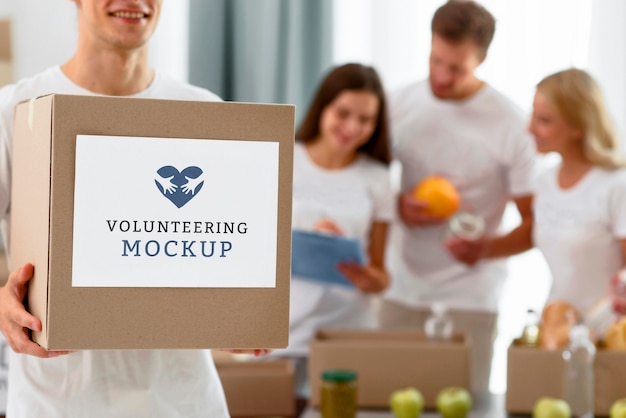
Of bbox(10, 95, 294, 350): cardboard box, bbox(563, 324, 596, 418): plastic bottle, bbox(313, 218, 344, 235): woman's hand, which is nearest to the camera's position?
bbox(10, 95, 294, 350): cardboard box

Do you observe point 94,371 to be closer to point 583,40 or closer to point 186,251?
point 186,251

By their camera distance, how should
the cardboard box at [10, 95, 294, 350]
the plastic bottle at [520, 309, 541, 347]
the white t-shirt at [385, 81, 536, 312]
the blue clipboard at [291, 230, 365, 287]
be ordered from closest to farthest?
the cardboard box at [10, 95, 294, 350], the plastic bottle at [520, 309, 541, 347], the blue clipboard at [291, 230, 365, 287], the white t-shirt at [385, 81, 536, 312]

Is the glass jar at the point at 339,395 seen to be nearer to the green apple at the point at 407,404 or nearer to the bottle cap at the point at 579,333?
the green apple at the point at 407,404

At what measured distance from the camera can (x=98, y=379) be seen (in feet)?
4.62

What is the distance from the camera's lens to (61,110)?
1.18 meters

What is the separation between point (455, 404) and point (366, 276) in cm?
68

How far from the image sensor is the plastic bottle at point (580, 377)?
6.86ft

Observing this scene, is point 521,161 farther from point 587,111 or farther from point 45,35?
point 45,35

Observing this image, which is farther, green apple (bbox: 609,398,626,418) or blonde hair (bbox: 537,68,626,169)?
blonde hair (bbox: 537,68,626,169)

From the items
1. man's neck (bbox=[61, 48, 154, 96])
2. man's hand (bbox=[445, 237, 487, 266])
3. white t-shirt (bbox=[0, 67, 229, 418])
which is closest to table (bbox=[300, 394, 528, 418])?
man's hand (bbox=[445, 237, 487, 266])

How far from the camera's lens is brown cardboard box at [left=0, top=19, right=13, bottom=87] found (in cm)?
330

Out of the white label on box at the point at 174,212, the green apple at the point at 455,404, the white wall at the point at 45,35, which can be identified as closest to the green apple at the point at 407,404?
the green apple at the point at 455,404

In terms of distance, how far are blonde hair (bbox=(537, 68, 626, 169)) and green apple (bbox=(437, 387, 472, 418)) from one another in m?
0.86

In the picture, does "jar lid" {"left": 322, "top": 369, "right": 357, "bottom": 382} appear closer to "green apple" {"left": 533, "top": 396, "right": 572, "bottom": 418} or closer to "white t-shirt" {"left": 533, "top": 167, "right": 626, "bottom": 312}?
"green apple" {"left": 533, "top": 396, "right": 572, "bottom": 418}
